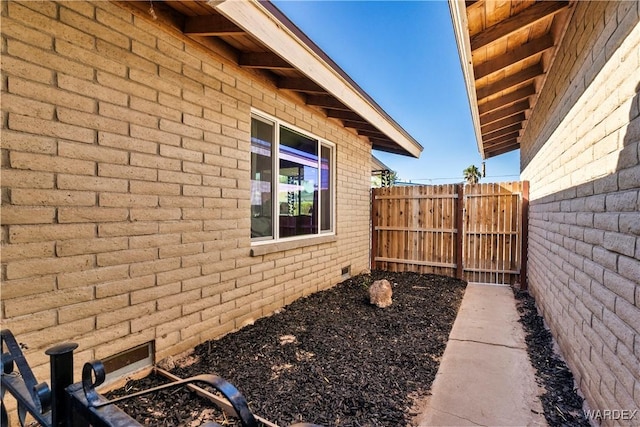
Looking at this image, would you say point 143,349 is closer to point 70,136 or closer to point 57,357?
point 70,136

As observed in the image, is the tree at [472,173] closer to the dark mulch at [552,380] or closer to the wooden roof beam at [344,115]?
the wooden roof beam at [344,115]

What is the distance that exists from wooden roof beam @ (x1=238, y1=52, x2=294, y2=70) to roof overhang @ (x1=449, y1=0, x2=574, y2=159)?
5.69 ft

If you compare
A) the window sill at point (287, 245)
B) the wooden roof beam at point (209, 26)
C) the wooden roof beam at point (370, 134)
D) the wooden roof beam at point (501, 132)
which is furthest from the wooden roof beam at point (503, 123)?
the wooden roof beam at point (209, 26)

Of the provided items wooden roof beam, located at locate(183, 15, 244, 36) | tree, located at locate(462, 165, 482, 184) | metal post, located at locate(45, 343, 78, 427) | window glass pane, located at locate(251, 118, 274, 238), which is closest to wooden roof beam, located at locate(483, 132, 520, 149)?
window glass pane, located at locate(251, 118, 274, 238)

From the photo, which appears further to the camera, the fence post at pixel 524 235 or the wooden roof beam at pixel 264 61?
the fence post at pixel 524 235

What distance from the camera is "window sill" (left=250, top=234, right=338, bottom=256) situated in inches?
150

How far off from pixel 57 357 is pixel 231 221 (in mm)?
2550

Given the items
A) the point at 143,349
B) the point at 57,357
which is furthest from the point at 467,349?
the point at 57,357

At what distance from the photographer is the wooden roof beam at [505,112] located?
5285 mm

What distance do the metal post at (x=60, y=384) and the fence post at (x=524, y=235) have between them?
6860mm

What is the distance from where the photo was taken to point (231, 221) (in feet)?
11.3

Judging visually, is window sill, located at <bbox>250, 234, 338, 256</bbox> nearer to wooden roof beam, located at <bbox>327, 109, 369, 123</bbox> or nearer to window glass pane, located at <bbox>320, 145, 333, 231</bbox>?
window glass pane, located at <bbox>320, 145, 333, 231</bbox>

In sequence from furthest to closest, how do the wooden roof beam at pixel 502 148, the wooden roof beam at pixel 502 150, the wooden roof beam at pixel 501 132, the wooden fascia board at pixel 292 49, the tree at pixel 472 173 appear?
1. the tree at pixel 472 173
2. the wooden roof beam at pixel 502 150
3. the wooden roof beam at pixel 502 148
4. the wooden roof beam at pixel 501 132
5. the wooden fascia board at pixel 292 49

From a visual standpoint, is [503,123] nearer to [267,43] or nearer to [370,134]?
[370,134]
